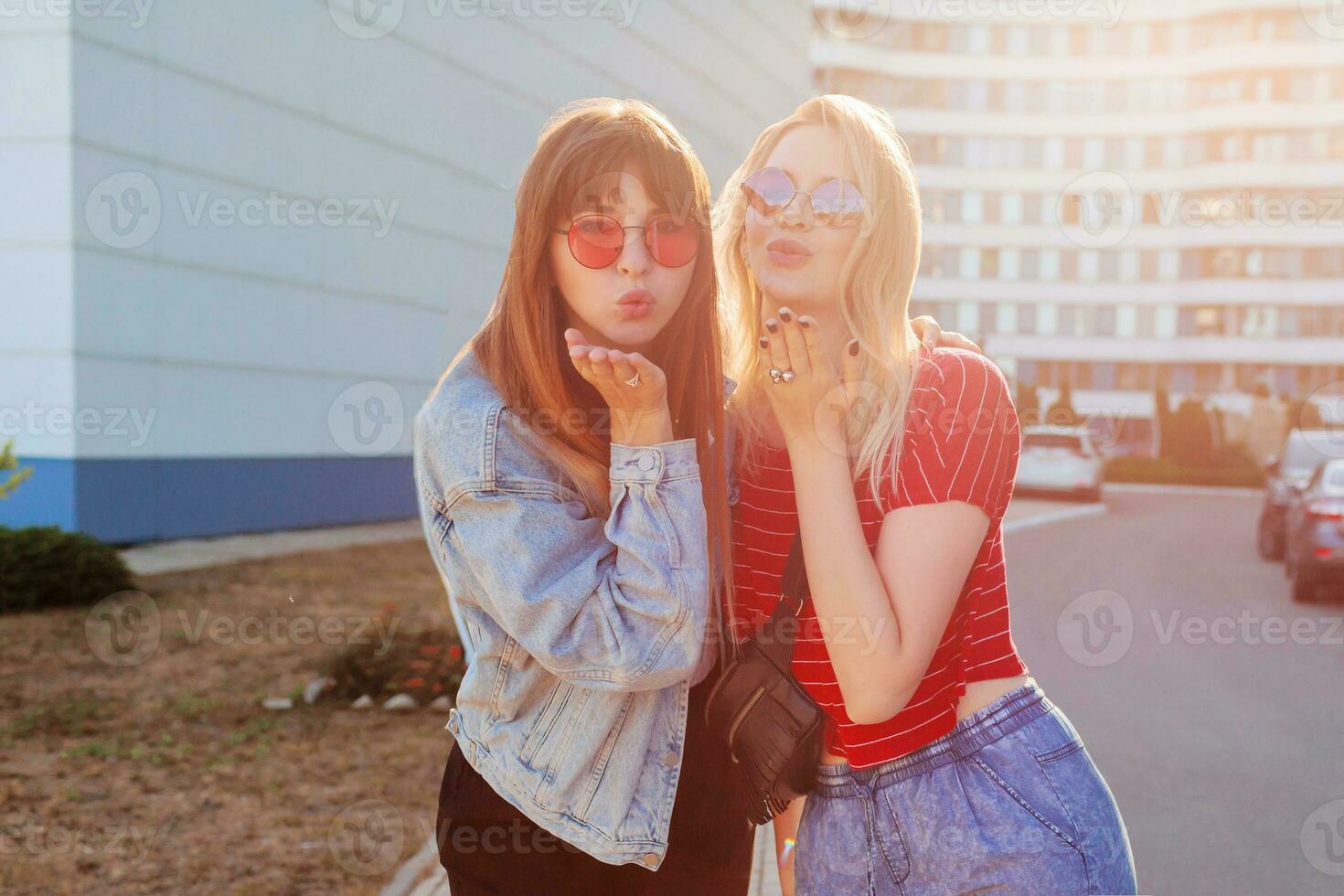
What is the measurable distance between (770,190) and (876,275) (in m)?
0.28

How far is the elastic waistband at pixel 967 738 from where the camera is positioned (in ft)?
6.69

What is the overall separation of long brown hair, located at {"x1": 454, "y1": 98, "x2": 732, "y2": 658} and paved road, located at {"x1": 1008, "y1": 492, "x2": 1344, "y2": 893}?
3.77 meters

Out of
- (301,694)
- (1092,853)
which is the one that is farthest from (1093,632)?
(1092,853)

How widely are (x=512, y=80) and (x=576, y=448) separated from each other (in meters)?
18.4

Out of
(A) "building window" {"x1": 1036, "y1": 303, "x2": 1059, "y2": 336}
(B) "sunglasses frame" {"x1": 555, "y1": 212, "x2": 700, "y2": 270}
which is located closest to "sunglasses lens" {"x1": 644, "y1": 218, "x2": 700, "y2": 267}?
(B) "sunglasses frame" {"x1": 555, "y1": 212, "x2": 700, "y2": 270}

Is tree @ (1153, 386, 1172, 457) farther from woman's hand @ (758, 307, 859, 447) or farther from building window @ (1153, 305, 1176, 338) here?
woman's hand @ (758, 307, 859, 447)

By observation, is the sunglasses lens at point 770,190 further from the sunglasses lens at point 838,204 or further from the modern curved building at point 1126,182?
the modern curved building at point 1126,182

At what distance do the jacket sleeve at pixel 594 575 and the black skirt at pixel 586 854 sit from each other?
365 mm

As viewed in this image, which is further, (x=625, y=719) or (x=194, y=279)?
(x=194, y=279)

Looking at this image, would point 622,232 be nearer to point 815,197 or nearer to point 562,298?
point 562,298

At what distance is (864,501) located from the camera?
2100 mm

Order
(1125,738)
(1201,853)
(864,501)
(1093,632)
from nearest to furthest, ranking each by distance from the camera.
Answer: (864,501) < (1201,853) < (1125,738) < (1093,632)

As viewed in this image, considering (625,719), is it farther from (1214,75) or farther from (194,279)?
(1214,75)

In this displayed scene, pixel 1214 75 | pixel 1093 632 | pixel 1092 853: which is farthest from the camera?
pixel 1214 75
